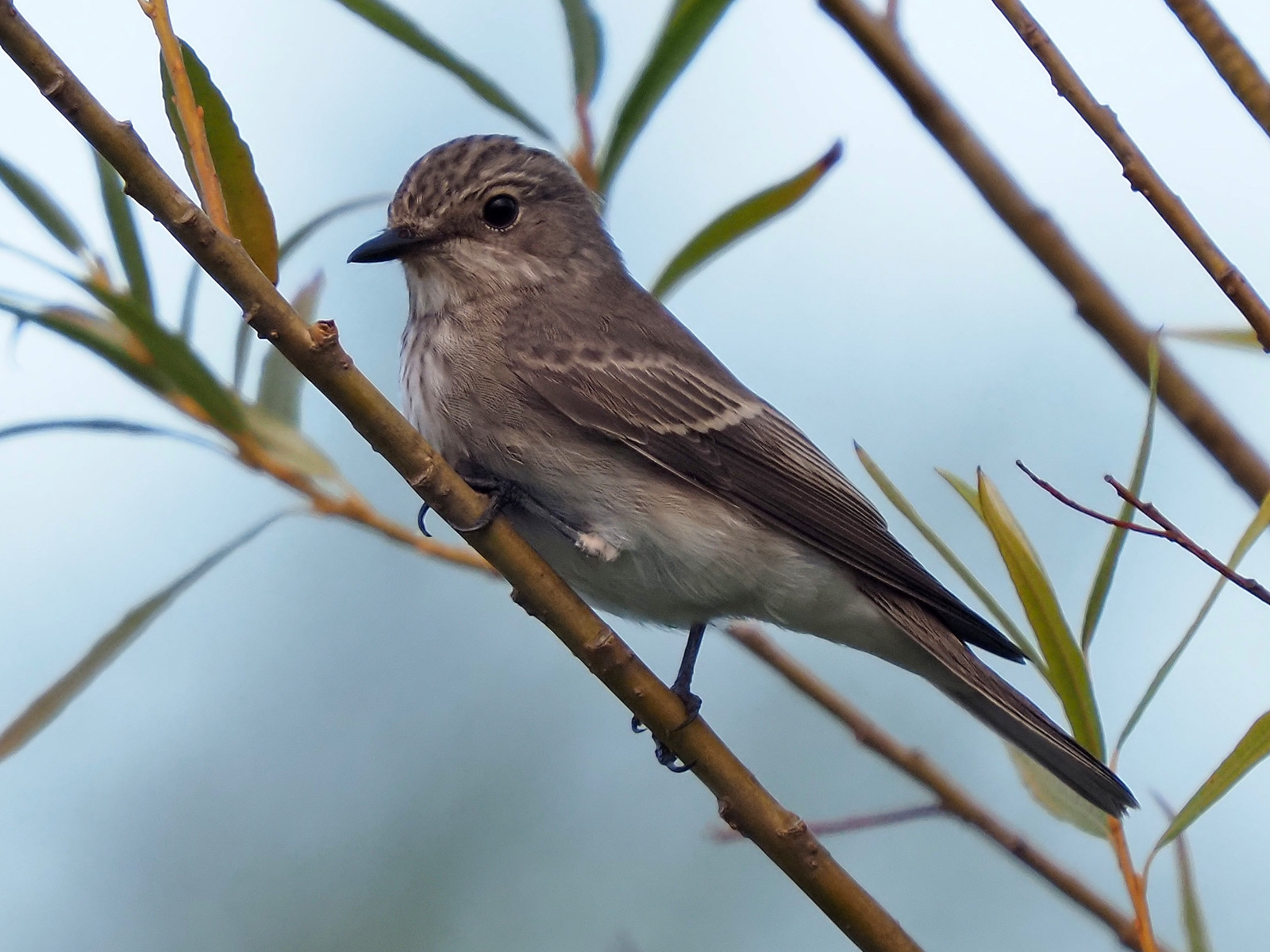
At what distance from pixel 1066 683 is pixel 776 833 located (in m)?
0.50

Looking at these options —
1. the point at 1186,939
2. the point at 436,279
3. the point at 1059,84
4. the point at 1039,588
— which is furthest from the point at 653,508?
the point at 1059,84

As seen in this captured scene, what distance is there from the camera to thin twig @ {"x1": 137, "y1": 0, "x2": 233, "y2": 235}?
1.85m

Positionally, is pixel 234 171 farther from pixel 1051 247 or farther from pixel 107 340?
pixel 1051 247

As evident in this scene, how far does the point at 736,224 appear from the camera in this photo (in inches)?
104

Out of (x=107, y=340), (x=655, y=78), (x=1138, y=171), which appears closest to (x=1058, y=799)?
(x=1138, y=171)

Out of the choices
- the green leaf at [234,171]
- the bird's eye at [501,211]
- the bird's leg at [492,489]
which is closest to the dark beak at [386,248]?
the bird's eye at [501,211]

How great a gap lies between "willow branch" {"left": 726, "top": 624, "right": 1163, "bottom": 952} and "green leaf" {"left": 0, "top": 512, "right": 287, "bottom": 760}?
956mm

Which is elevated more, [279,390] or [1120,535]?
[1120,535]

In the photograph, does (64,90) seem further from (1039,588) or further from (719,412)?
(719,412)

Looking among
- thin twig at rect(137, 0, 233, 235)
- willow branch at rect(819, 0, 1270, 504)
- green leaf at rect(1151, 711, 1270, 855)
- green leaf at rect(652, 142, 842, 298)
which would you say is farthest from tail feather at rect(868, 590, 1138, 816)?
thin twig at rect(137, 0, 233, 235)

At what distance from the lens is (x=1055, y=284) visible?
2.14 meters

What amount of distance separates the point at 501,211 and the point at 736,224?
44.0 inches

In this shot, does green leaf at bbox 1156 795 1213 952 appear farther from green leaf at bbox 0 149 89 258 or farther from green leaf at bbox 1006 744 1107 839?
green leaf at bbox 0 149 89 258

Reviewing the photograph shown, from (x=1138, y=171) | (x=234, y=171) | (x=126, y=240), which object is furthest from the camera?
(x=126, y=240)
